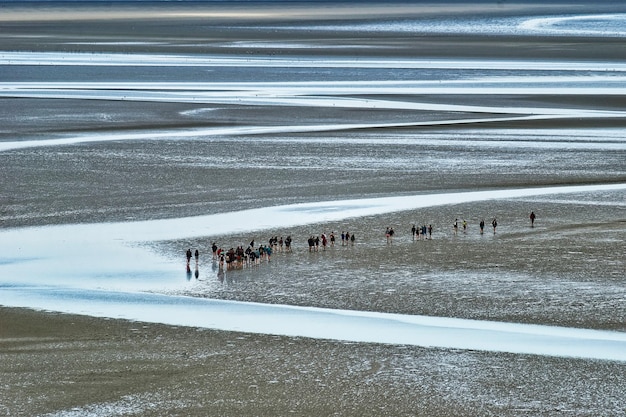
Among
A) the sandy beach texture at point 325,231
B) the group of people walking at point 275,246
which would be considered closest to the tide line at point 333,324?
the sandy beach texture at point 325,231

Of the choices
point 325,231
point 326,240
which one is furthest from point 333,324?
point 325,231

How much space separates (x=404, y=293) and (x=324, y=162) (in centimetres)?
1731

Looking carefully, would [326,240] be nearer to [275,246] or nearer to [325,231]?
[325,231]

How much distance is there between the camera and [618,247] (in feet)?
95.4

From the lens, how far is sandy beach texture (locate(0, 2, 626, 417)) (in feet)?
63.3

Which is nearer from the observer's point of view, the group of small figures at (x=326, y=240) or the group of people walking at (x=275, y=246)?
the group of people walking at (x=275, y=246)

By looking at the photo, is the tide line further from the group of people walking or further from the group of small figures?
the group of small figures

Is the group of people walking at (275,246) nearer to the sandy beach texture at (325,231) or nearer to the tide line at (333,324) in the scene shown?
the sandy beach texture at (325,231)

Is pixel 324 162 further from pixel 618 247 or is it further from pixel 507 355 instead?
pixel 507 355

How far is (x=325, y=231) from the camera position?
30.9m

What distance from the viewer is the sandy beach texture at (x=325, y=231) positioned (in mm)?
19297

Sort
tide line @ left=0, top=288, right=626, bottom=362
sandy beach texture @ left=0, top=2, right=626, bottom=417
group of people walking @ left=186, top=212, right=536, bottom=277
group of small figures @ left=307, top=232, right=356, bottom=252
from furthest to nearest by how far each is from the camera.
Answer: group of small figures @ left=307, top=232, right=356, bottom=252, group of people walking @ left=186, top=212, right=536, bottom=277, tide line @ left=0, top=288, right=626, bottom=362, sandy beach texture @ left=0, top=2, right=626, bottom=417

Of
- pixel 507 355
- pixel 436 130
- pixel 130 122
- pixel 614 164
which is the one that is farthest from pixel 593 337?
pixel 130 122

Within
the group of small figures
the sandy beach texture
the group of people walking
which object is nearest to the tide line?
the sandy beach texture
